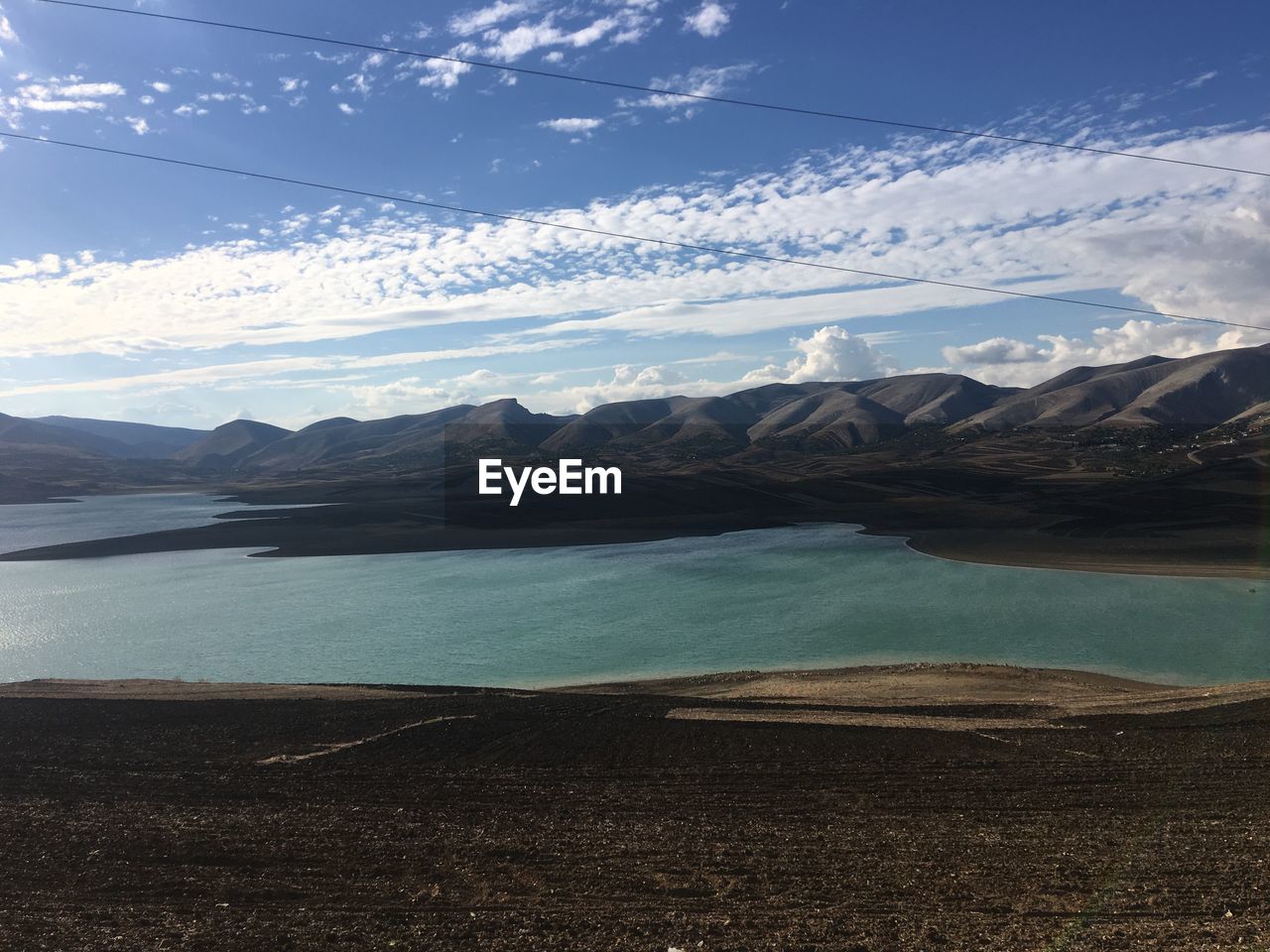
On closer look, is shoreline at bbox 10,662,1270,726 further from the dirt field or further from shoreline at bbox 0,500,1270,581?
shoreline at bbox 0,500,1270,581

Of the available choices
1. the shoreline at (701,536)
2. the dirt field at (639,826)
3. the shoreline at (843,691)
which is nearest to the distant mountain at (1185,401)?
the shoreline at (701,536)

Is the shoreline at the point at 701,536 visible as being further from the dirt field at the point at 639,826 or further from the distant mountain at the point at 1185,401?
the distant mountain at the point at 1185,401

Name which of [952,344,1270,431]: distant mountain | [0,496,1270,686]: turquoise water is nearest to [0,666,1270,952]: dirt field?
[0,496,1270,686]: turquoise water

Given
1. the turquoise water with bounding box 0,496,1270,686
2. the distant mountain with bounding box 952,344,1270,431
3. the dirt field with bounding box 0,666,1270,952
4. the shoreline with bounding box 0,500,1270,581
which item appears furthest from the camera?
the distant mountain with bounding box 952,344,1270,431

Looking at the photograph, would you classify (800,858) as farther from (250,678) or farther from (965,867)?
(250,678)

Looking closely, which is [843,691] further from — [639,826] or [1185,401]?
[1185,401]
